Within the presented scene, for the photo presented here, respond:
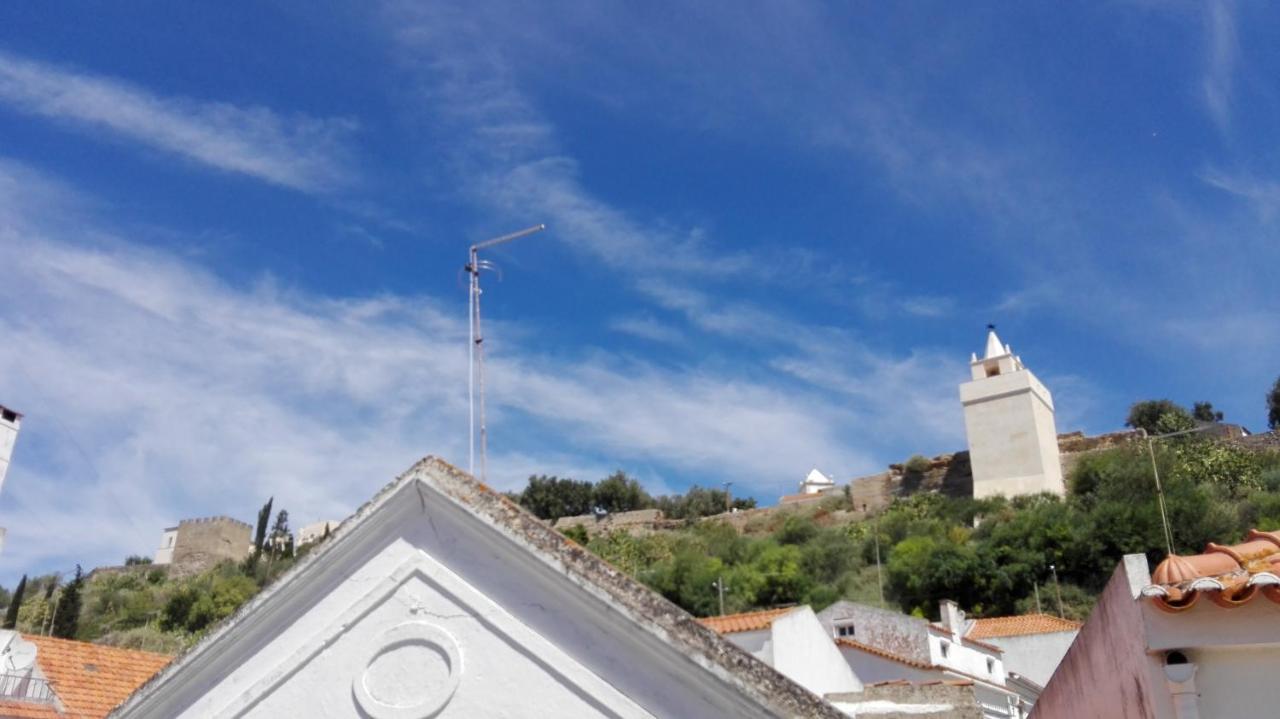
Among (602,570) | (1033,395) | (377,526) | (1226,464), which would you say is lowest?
(602,570)

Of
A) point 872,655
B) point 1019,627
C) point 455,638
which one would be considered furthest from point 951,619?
point 455,638

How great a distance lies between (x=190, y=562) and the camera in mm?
78375

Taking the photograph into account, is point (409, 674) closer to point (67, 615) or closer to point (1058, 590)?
point (1058, 590)

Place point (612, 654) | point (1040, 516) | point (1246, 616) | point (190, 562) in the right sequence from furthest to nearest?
point (190, 562)
point (1040, 516)
point (1246, 616)
point (612, 654)

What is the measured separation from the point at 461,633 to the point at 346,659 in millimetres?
531

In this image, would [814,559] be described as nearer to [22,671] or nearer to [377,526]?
[22,671]

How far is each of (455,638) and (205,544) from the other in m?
83.8

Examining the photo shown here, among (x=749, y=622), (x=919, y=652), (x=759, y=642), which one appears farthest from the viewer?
(x=919, y=652)

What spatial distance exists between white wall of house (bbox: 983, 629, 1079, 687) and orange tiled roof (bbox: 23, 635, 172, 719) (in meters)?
24.0

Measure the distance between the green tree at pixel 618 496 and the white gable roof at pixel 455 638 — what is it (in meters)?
73.8

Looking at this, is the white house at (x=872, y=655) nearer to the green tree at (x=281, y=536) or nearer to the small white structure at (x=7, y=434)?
the small white structure at (x=7, y=434)

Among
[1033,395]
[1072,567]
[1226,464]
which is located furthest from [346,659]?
[1033,395]

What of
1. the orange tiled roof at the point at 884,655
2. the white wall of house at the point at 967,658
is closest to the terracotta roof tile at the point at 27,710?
the orange tiled roof at the point at 884,655

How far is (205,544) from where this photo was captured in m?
79.1
